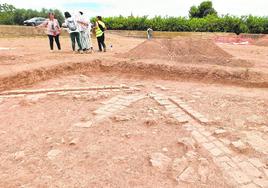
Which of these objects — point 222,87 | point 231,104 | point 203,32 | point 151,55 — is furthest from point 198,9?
point 231,104

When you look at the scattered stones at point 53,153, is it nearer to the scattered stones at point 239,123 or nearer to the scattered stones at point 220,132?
the scattered stones at point 220,132

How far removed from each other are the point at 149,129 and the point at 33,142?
161cm

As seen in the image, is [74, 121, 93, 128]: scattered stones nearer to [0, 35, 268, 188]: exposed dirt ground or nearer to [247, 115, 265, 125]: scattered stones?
[0, 35, 268, 188]: exposed dirt ground

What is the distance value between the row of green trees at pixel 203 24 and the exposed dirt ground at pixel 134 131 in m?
15.6

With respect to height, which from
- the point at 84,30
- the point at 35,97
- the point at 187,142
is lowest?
the point at 187,142

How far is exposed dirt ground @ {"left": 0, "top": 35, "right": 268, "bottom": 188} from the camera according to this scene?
9.78ft

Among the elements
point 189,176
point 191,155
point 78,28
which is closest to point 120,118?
point 191,155

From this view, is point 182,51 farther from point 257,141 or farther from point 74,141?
point 74,141

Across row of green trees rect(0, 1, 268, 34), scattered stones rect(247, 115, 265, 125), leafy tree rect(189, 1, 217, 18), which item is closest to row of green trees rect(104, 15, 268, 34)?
row of green trees rect(0, 1, 268, 34)

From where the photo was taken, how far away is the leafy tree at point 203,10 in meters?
27.6

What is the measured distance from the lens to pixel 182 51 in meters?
9.59

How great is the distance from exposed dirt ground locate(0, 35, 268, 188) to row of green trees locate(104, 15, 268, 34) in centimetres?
1558

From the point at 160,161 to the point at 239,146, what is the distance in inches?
41.7

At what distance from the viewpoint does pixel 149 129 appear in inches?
158
